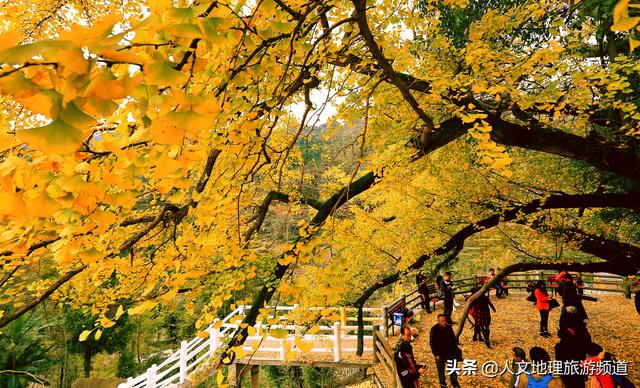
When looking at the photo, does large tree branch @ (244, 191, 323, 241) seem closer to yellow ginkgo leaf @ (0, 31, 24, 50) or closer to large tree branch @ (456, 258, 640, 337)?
yellow ginkgo leaf @ (0, 31, 24, 50)

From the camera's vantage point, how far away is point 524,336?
31.1 feet

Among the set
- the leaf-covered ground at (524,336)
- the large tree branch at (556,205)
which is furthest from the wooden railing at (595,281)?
the large tree branch at (556,205)

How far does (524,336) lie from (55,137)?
11565 millimetres

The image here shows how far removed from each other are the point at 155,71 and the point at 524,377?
6018mm

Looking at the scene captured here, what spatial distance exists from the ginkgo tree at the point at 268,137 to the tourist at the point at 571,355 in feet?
5.76

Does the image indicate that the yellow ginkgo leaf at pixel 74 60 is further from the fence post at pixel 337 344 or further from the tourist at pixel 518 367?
the fence post at pixel 337 344

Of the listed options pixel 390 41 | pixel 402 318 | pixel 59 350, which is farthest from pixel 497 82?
pixel 59 350

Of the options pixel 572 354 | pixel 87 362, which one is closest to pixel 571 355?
pixel 572 354

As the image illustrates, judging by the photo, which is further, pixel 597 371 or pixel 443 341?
pixel 443 341

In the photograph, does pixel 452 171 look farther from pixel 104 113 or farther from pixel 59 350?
pixel 59 350

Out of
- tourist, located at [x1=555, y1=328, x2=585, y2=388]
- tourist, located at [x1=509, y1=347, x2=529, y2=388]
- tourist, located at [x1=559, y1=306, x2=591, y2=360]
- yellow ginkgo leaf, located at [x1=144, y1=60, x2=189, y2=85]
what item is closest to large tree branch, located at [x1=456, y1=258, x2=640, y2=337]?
tourist, located at [x1=509, y1=347, x2=529, y2=388]

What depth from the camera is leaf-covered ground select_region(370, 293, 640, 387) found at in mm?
7414

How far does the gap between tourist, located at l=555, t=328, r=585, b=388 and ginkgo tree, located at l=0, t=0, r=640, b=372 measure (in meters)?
1.76

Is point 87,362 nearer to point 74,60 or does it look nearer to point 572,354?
point 572,354
